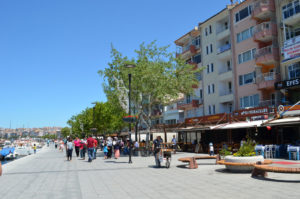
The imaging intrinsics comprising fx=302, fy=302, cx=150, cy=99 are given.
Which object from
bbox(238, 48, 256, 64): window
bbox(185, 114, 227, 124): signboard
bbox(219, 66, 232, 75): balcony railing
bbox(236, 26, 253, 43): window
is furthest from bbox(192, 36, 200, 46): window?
bbox(185, 114, 227, 124): signboard

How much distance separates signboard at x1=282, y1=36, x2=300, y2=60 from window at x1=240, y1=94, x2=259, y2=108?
5.57 metres

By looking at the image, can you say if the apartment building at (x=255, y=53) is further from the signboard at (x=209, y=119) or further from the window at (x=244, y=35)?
the signboard at (x=209, y=119)

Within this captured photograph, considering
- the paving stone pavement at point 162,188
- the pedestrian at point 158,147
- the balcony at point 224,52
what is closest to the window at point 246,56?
the balcony at point 224,52

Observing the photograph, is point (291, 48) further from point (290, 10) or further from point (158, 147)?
point (158, 147)

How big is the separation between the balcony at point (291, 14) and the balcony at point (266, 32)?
1.51m

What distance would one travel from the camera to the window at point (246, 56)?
107 ft

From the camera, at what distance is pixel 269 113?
24.0 metres

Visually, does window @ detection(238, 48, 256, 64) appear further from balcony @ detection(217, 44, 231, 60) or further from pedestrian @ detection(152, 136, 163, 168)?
pedestrian @ detection(152, 136, 163, 168)

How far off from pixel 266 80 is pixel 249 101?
3.52 meters

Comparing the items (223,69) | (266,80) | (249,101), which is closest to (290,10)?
(266,80)

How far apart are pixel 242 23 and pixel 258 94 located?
858 centimetres

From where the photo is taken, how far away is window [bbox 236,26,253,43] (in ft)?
109

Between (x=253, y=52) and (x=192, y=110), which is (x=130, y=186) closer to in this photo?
(x=253, y=52)

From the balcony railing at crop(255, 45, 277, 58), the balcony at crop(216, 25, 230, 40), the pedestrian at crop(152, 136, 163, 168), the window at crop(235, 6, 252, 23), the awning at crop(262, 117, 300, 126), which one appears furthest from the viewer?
the balcony at crop(216, 25, 230, 40)
